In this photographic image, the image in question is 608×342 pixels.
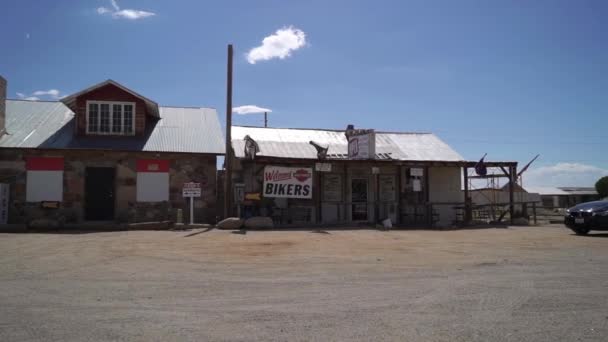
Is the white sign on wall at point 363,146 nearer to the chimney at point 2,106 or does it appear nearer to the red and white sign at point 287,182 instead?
the red and white sign at point 287,182

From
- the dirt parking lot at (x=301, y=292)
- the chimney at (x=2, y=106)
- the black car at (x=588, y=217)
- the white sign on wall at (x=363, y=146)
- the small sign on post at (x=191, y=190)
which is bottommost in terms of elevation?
the dirt parking lot at (x=301, y=292)

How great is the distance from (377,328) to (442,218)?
57.2 feet

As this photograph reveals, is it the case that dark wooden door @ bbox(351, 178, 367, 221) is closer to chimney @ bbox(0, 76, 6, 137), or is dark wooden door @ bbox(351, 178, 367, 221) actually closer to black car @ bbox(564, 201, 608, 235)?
black car @ bbox(564, 201, 608, 235)

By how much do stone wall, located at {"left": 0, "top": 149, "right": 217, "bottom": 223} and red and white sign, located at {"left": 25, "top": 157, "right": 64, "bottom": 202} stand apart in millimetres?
164

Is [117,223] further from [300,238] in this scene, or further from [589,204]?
[589,204]

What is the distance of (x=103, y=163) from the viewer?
17047 millimetres

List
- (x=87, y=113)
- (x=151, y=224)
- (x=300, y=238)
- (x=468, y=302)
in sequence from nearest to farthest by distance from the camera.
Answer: (x=468, y=302)
(x=300, y=238)
(x=151, y=224)
(x=87, y=113)

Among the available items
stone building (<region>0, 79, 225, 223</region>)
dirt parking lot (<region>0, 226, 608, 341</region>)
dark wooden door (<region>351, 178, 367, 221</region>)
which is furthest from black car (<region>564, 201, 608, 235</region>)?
stone building (<region>0, 79, 225, 223</region>)

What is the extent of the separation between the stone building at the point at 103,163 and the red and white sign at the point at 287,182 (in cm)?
218

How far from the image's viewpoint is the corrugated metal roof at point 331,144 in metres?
19.4

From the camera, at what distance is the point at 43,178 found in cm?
1655

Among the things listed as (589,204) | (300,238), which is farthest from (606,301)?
(589,204)

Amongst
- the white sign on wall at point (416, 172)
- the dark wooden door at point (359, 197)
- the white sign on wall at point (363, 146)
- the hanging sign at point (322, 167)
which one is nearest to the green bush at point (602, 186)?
the white sign on wall at point (416, 172)

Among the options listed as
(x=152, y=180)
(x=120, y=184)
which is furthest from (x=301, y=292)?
(x=120, y=184)
